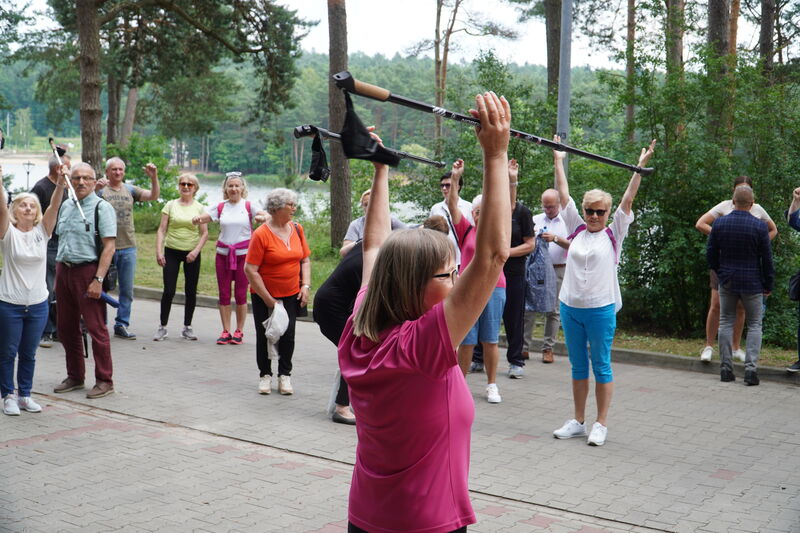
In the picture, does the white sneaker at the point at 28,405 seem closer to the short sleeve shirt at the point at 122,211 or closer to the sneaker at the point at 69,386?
the sneaker at the point at 69,386

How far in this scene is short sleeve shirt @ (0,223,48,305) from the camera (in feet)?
23.8

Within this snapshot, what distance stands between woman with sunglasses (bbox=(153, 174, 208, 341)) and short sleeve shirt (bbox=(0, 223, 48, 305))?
3.57 metres

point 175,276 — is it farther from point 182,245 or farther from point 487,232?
point 487,232

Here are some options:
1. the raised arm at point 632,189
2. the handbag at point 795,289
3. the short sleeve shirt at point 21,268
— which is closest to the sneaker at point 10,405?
the short sleeve shirt at point 21,268

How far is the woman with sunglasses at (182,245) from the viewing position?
11.1 metres

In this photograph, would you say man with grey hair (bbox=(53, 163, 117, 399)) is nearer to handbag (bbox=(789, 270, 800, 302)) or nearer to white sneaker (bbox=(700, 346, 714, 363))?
white sneaker (bbox=(700, 346, 714, 363))

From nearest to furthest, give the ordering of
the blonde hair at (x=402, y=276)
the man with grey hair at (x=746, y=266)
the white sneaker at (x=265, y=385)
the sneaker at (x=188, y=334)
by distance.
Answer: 1. the blonde hair at (x=402, y=276)
2. the white sneaker at (x=265, y=385)
3. the man with grey hair at (x=746, y=266)
4. the sneaker at (x=188, y=334)

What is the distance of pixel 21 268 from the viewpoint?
23.9ft

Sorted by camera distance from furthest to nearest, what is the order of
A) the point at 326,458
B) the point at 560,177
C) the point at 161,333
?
the point at 161,333, the point at 560,177, the point at 326,458

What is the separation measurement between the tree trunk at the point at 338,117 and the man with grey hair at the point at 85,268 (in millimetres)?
8977

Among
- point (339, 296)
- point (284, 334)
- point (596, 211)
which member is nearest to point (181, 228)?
point (284, 334)

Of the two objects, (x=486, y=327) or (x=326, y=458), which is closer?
(x=326, y=458)

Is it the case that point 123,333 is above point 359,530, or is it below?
below

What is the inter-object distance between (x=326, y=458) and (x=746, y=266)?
15.9 ft
